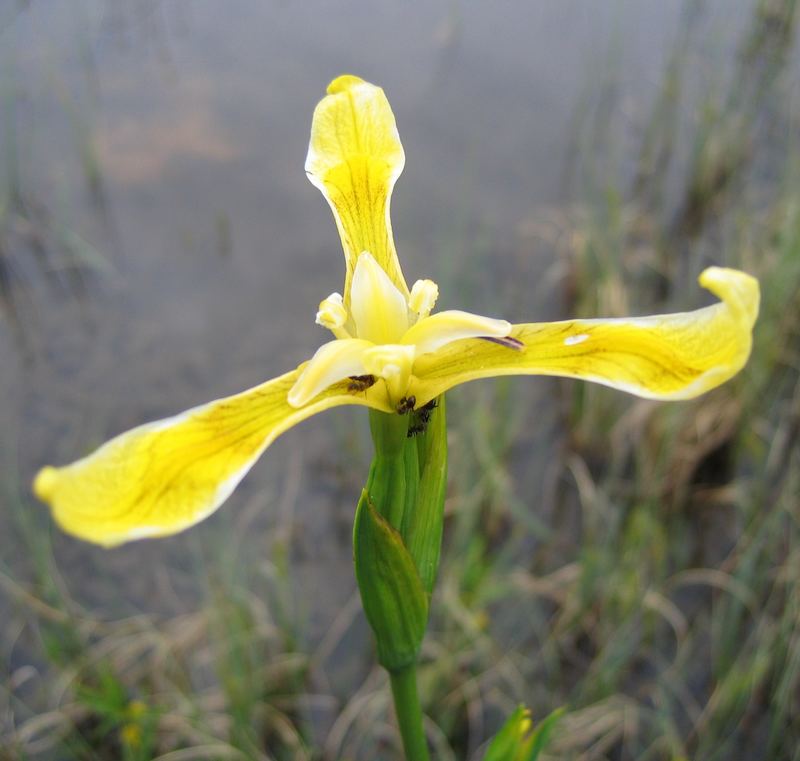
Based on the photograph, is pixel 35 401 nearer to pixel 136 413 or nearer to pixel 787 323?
pixel 136 413

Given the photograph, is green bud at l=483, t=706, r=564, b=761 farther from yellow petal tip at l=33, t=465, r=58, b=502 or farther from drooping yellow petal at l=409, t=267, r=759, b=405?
yellow petal tip at l=33, t=465, r=58, b=502

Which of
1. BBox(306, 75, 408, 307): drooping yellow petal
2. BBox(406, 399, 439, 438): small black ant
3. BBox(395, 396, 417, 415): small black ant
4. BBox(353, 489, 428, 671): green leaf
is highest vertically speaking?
BBox(306, 75, 408, 307): drooping yellow petal

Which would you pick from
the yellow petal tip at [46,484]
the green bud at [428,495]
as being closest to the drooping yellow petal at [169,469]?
the yellow petal tip at [46,484]

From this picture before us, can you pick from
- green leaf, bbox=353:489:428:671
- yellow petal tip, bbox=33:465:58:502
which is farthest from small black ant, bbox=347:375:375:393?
yellow petal tip, bbox=33:465:58:502

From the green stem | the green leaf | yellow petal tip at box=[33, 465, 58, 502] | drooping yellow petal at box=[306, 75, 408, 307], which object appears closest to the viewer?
yellow petal tip at box=[33, 465, 58, 502]

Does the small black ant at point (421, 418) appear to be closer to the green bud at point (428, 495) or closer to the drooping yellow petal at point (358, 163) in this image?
the green bud at point (428, 495)

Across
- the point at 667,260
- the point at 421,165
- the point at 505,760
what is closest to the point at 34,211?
the point at 421,165

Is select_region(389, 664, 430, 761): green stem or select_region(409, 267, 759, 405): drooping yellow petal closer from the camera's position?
select_region(409, 267, 759, 405): drooping yellow petal
